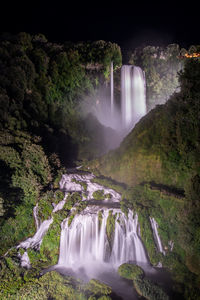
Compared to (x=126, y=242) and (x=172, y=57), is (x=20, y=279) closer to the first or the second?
(x=126, y=242)

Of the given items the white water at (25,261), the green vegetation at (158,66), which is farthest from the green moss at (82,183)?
the green vegetation at (158,66)

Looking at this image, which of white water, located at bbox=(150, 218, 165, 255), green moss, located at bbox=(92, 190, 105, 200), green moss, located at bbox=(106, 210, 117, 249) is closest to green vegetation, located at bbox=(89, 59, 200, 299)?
white water, located at bbox=(150, 218, 165, 255)

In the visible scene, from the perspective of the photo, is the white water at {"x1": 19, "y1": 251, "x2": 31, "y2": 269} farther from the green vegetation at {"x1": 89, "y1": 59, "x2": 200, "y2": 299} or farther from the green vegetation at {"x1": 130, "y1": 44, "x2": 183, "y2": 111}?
the green vegetation at {"x1": 130, "y1": 44, "x2": 183, "y2": 111}

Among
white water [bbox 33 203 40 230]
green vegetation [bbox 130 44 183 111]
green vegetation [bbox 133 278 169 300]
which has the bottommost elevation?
green vegetation [bbox 133 278 169 300]

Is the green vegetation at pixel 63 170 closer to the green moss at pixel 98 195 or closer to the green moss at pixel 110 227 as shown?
the green moss at pixel 110 227

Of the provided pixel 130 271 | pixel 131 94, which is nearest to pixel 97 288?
pixel 130 271

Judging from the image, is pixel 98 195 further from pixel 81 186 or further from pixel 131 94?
pixel 131 94
